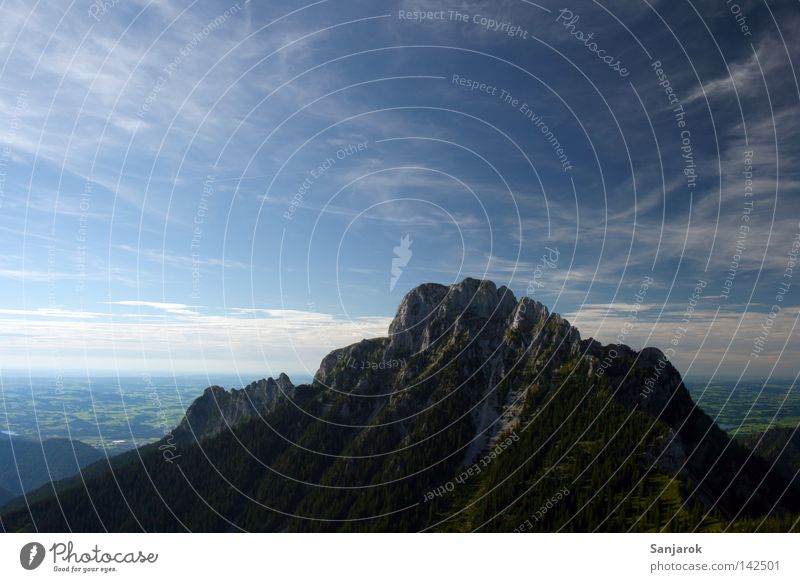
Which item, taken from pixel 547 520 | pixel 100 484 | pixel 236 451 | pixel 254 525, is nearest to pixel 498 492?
pixel 547 520
